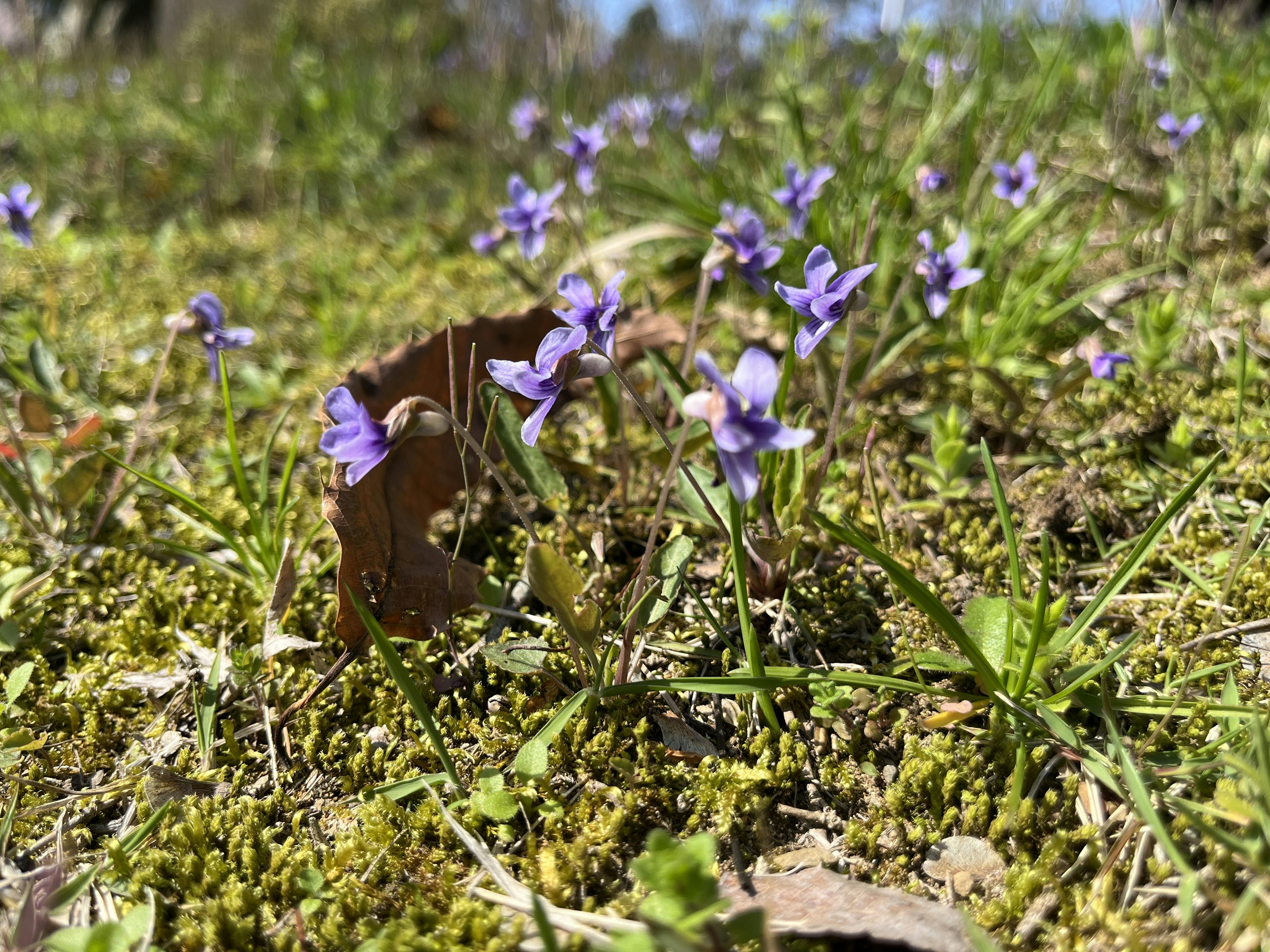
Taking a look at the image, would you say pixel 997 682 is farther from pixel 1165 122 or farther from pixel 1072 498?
pixel 1165 122

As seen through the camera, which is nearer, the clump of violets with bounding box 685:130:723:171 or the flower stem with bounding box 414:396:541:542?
the flower stem with bounding box 414:396:541:542

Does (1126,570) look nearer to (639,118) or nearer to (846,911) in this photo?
(846,911)

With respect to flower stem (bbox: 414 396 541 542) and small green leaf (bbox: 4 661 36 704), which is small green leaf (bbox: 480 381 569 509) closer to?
flower stem (bbox: 414 396 541 542)

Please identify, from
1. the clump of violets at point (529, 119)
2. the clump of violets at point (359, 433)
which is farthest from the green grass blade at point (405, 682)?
the clump of violets at point (529, 119)

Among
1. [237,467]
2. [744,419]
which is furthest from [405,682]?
[237,467]

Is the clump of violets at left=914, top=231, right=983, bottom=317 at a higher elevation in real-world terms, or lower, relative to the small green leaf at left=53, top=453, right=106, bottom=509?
higher

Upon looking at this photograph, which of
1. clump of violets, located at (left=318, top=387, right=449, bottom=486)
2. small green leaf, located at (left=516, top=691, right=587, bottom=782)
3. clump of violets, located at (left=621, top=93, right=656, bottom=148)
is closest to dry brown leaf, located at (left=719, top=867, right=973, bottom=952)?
small green leaf, located at (left=516, top=691, right=587, bottom=782)
